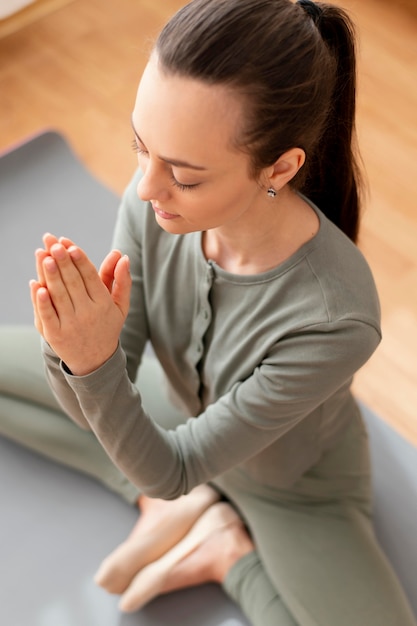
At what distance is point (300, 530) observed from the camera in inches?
54.9

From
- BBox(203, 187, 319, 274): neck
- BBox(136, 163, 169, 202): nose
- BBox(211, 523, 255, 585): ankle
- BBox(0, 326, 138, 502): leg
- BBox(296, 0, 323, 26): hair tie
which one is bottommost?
BBox(0, 326, 138, 502): leg

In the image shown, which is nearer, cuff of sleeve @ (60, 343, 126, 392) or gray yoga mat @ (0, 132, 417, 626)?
cuff of sleeve @ (60, 343, 126, 392)

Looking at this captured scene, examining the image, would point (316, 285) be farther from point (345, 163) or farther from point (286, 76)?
point (286, 76)

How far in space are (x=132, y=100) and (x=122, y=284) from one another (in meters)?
1.45

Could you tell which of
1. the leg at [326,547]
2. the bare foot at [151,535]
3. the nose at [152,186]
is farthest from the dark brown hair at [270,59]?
the bare foot at [151,535]

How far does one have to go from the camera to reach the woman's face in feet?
3.02

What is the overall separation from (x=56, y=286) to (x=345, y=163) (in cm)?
44

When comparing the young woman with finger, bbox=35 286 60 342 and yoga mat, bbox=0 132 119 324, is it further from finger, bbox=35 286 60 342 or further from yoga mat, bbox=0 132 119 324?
yoga mat, bbox=0 132 119 324

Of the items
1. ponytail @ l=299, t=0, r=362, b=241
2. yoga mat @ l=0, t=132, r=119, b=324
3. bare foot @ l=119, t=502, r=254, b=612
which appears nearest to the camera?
ponytail @ l=299, t=0, r=362, b=241

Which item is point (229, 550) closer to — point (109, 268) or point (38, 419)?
point (38, 419)

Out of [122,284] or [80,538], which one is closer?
[122,284]

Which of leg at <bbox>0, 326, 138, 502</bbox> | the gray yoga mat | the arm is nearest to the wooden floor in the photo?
the gray yoga mat

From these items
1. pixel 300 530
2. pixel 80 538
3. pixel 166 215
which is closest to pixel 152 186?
pixel 166 215

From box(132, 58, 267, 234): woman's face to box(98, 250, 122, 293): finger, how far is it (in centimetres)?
7
